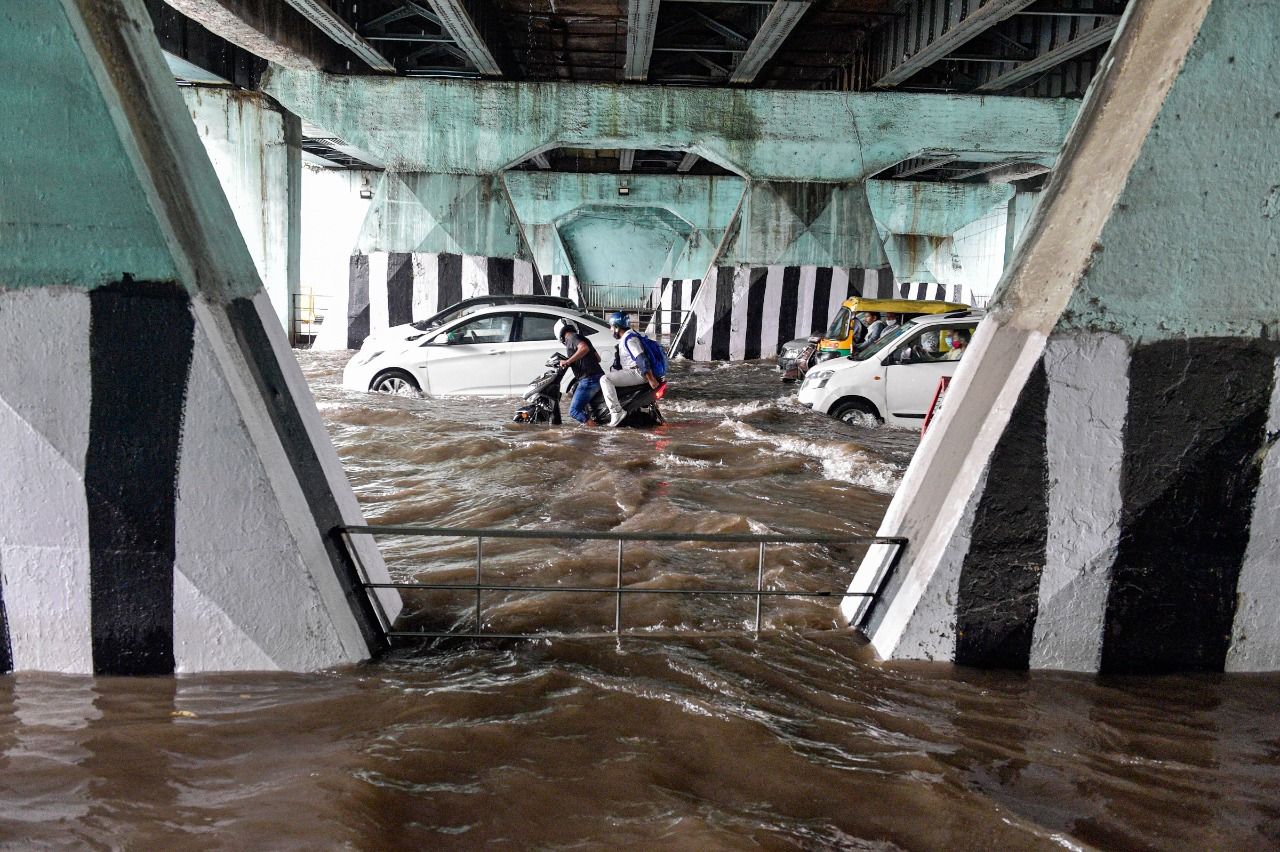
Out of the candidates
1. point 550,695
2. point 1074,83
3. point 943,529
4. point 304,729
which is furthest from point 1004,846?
point 1074,83

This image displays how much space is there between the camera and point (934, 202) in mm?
29719

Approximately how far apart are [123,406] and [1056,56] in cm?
1443

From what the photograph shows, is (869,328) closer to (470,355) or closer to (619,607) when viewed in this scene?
(470,355)

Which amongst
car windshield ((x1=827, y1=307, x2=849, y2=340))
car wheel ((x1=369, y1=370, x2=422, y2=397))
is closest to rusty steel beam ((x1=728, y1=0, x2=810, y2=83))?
car windshield ((x1=827, y1=307, x2=849, y2=340))

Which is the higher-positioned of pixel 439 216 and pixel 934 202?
pixel 934 202

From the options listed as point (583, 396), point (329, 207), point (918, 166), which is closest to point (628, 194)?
point (918, 166)

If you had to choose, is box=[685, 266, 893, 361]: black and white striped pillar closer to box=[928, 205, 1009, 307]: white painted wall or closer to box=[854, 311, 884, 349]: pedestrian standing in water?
box=[854, 311, 884, 349]: pedestrian standing in water

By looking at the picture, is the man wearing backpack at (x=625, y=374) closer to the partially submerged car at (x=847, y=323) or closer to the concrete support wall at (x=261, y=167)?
the partially submerged car at (x=847, y=323)

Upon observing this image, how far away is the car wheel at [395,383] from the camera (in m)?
12.8

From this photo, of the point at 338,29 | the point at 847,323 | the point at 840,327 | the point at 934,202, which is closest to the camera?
the point at 338,29

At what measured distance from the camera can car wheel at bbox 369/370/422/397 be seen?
1278 cm

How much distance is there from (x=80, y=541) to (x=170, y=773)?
3.20 feet

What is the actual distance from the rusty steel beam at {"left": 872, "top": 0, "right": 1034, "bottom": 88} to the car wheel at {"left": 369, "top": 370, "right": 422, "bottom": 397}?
8.71 m

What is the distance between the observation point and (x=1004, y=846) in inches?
108
